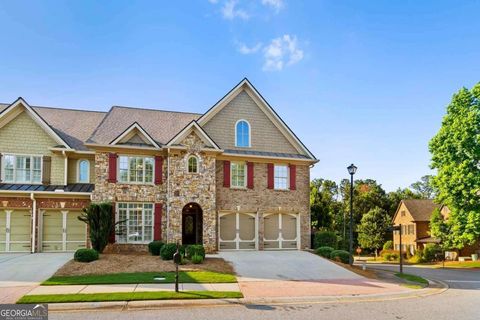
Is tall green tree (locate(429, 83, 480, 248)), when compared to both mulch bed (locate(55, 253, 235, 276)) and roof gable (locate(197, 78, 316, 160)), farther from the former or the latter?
mulch bed (locate(55, 253, 235, 276))

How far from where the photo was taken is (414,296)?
1343 cm

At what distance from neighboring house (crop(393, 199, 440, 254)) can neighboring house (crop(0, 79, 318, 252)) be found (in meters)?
29.9

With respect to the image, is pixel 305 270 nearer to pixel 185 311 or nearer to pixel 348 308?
pixel 348 308

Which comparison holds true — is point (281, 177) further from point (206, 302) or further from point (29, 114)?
point (29, 114)

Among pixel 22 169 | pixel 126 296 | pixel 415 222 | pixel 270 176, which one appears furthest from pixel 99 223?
pixel 415 222

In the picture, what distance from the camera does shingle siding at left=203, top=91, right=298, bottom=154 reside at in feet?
78.8

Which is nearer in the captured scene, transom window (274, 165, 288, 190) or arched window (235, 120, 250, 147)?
arched window (235, 120, 250, 147)

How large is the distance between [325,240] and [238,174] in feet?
23.2

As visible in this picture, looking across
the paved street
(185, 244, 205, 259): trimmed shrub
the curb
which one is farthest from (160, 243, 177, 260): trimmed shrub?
the paved street

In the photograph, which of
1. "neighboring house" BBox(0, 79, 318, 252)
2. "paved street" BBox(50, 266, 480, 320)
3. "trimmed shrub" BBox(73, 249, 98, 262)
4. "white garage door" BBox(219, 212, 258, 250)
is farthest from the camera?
"white garage door" BBox(219, 212, 258, 250)

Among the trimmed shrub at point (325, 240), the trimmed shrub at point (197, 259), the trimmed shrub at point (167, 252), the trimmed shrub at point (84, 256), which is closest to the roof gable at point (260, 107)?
the trimmed shrub at point (325, 240)

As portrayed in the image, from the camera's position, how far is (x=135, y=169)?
73.2ft

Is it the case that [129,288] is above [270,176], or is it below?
below

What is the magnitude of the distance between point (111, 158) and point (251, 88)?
9898mm
